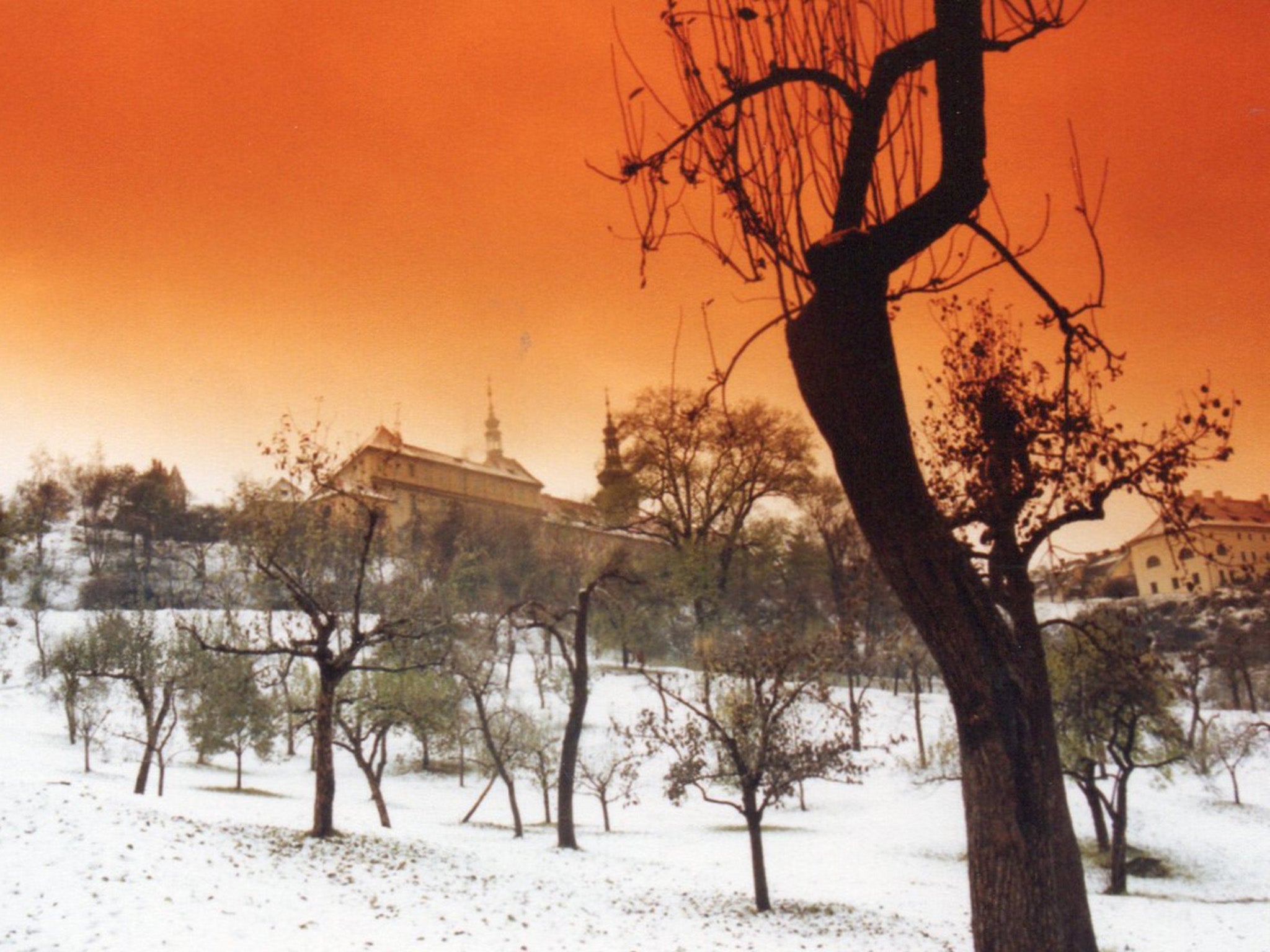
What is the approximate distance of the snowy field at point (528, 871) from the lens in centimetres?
1184

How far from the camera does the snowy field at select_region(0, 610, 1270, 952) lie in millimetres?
11836

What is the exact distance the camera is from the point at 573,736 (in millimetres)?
23094

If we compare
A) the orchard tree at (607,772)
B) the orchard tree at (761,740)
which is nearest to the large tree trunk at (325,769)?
the orchard tree at (761,740)

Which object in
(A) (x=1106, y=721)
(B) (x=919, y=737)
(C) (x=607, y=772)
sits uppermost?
(A) (x=1106, y=721)

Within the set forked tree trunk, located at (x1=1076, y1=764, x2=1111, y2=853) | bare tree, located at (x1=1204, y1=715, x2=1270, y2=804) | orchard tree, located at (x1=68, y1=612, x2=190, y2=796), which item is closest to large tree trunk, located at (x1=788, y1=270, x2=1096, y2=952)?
forked tree trunk, located at (x1=1076, y1=764, x2=1111, y2=853)

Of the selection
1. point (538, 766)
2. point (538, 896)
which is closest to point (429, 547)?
point (538, 766)

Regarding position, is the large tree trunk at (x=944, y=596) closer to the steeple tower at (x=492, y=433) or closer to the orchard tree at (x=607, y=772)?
the orchard tree at (x=607, y=772)

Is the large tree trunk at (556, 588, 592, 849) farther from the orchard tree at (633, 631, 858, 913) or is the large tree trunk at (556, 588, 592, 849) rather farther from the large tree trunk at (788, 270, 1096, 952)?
the large tree trunk at (788, 270, 1096, 952)

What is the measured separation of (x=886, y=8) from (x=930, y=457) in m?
7.26

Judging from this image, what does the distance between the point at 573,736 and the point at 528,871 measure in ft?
14.5

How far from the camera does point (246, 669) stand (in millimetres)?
39312

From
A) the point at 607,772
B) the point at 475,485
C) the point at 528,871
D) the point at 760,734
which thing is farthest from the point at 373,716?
the point at 475,485

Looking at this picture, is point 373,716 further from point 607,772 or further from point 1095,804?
point 1095,804

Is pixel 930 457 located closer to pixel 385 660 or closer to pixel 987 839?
pixel 987 839
